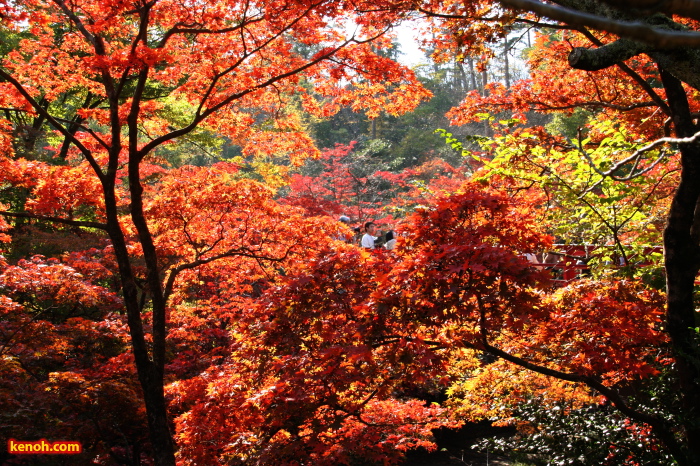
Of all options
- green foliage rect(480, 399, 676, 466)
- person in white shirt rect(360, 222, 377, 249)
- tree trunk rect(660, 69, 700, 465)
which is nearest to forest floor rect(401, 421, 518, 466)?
green foliage rect(480, 399, 676, 466)

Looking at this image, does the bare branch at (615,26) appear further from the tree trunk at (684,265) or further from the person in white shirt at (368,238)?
the person in white shirt at (368,238)

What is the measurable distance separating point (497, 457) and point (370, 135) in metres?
17.6

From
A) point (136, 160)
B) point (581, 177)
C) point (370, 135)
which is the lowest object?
point (581, 177)

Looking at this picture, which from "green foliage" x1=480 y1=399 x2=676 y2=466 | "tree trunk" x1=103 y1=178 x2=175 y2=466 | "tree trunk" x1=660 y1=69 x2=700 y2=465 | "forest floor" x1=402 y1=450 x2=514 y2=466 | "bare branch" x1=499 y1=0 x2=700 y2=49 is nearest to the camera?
"bare branch" x1=499 y1=0 x2=700 y2=49

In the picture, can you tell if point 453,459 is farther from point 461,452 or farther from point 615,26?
point 615,26

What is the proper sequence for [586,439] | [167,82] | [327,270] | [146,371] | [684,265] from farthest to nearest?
[167,82]
[146,371]
[586,439]
[327,270]
[684,265]

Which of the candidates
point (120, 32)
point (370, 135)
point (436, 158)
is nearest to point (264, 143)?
point (120, 32)

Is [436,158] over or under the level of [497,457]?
over

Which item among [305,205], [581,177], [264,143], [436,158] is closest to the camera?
[581,177]

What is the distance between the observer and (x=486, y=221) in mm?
3668

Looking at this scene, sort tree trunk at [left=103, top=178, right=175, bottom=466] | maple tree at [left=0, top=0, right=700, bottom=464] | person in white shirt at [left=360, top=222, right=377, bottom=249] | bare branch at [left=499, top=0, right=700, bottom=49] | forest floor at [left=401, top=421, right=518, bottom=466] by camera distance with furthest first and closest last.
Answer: forest floor at [left=401, top=421, right=518, bottom=466], person in white shirt at [left=360, top=222, right=377, bottom=249], tree trunk at [left=103, top=178, right=175, bottom=466], maple tree at [left=0, top=0, right=700, bottom=464], bare branch at [left=499, top=0, right=700, bottom=49]

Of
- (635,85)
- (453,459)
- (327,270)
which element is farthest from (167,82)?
(453,459)

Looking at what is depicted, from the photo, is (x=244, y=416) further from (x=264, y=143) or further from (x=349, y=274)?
(x=264, y=143)

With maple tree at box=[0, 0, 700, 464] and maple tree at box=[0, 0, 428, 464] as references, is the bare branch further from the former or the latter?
maple tree at box=[0, 0, 428, 464]
